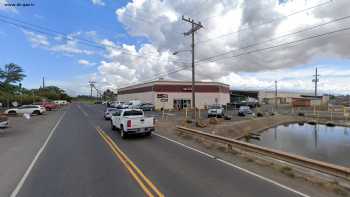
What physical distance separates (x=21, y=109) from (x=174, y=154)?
113 ft

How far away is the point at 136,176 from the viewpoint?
6957 millimetres

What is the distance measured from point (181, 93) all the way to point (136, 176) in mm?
49906

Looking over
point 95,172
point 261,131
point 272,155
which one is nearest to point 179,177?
point 95,172

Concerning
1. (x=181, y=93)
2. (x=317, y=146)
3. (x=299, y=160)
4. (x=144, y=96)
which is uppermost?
(x=181, y=93)

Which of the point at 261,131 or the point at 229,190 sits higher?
the point at 229,190

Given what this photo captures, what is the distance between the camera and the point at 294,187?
6195 millimetres

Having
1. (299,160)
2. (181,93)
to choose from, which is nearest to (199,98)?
(181,93)

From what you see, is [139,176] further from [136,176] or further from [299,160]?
[299,160]

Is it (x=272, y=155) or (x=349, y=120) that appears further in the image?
(x=349, y=120)

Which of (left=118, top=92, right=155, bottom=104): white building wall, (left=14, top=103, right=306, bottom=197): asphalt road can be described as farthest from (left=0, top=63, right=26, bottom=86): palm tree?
(left=14, top=103, right=306, bottom=197): asphalt road

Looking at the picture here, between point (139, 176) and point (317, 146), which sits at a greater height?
point (139, 176)

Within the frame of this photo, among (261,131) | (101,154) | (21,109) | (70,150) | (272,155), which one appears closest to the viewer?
(272,155)

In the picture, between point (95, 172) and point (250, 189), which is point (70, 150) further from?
point (250, 189)

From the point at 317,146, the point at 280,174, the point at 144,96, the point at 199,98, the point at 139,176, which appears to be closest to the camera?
the point at 139,176
